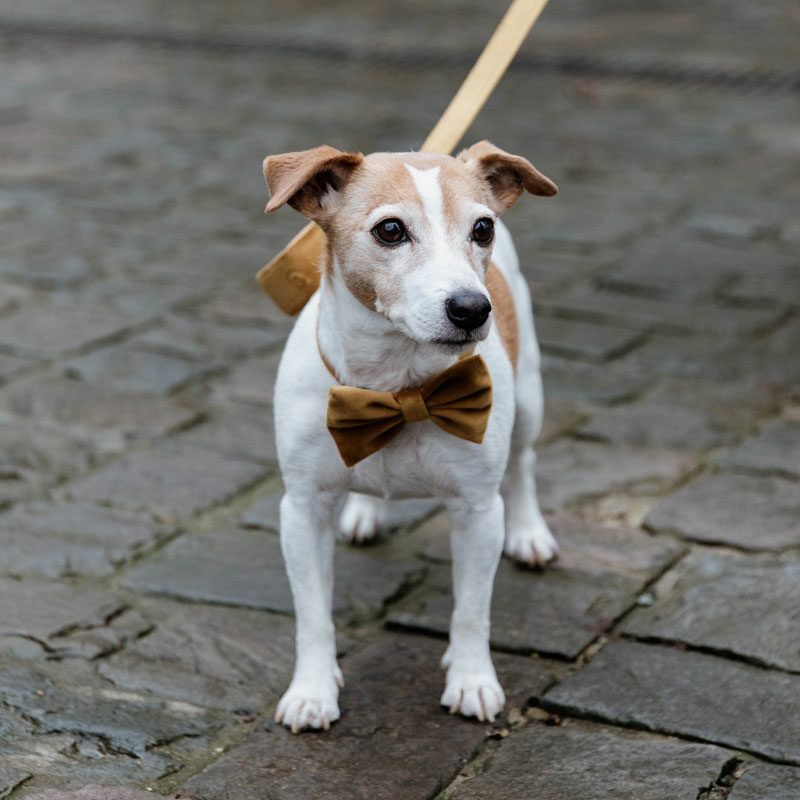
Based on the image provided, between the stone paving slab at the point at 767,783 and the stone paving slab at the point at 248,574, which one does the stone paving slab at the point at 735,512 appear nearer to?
the stone paving slab at the point at 248,574

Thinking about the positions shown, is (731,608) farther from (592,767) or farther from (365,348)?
(365,348)

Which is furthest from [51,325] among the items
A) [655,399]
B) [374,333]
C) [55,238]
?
[374,333]

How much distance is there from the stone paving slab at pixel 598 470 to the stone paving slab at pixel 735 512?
124 millimetres

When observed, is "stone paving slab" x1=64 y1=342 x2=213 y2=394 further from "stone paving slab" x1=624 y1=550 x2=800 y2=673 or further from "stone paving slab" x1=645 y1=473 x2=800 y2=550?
"stone paving slab" x1=624 y1=550 x2=800 y2=673

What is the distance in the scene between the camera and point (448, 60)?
1106 centimetres

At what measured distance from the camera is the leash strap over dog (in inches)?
132

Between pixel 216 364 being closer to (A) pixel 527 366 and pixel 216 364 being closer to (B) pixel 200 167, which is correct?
(A) pixel 527 366

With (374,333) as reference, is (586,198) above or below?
below

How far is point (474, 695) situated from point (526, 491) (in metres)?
0.91

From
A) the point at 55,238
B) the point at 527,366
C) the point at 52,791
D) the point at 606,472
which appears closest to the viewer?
the point at 52,791

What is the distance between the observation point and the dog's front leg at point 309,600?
3074 millimetres

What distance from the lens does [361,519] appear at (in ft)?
13.1

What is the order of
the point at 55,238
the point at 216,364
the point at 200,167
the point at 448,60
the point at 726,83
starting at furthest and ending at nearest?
1. the point at 448,60
2. the point at 726,83
3. the point at 200,167
4. the point at 55,238
5. the point at 216,364

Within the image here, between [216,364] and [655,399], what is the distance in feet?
5.78
